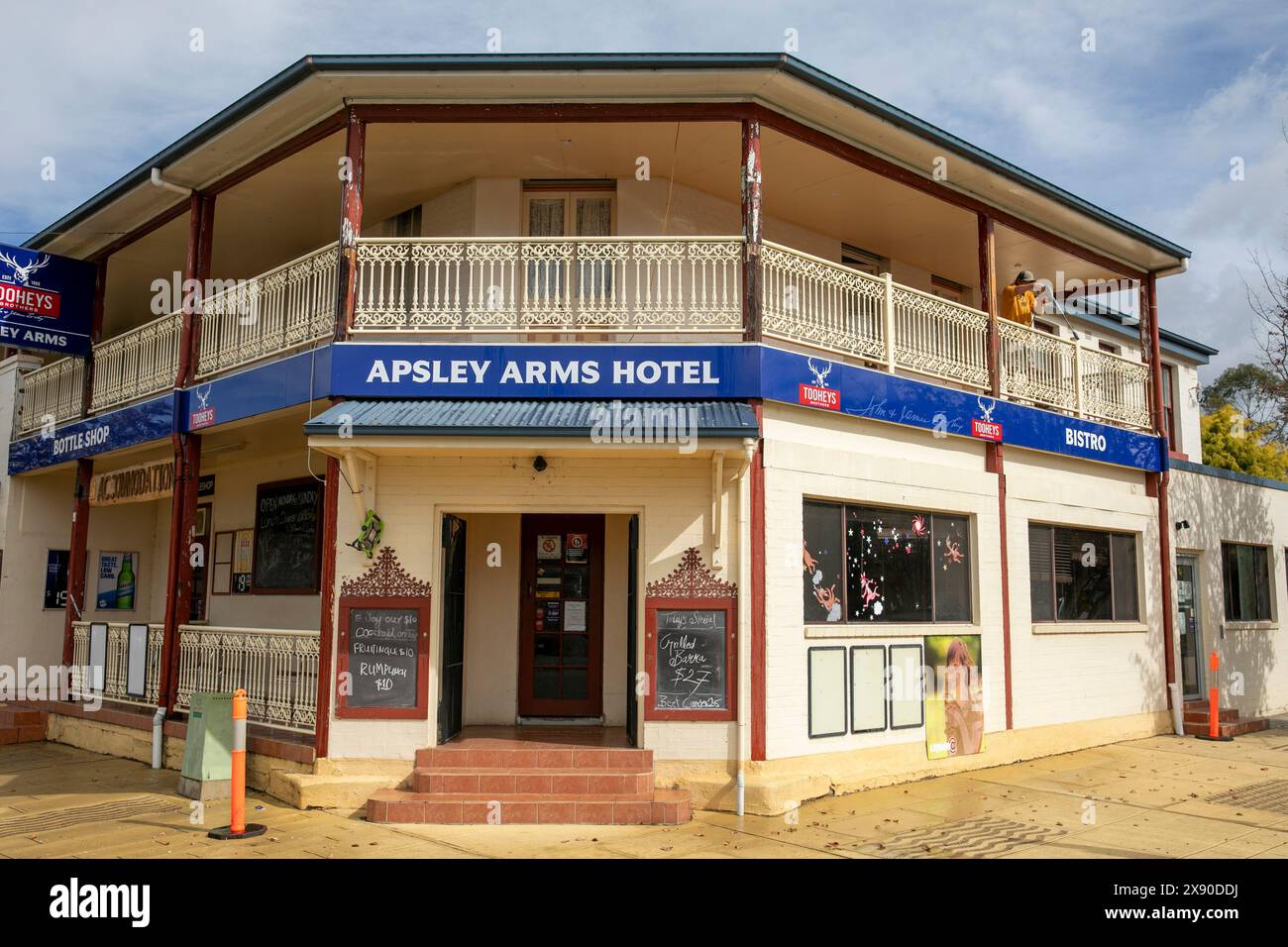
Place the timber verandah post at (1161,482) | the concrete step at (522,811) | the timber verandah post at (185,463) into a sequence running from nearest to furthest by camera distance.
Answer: the concrete step at (522,811) → the timber verandah post at (185,463) → the timber verandah post at (1161,482)

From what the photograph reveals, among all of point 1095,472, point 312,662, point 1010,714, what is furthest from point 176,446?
point 1095,472

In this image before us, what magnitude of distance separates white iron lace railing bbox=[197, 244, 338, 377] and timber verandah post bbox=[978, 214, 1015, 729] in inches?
314

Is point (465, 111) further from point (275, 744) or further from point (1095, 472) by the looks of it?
point (1095, 472)

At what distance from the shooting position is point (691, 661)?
32.1ft

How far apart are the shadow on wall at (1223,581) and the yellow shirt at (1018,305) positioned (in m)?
4.36

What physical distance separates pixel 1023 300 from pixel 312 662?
10666 mm

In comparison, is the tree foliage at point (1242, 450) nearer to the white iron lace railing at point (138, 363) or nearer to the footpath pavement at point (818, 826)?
the footpath pavement at point (818, 826)

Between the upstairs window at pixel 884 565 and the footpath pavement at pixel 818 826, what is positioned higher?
the upstairs window at pixel 884 565

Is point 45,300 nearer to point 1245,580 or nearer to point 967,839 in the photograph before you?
point 967,839

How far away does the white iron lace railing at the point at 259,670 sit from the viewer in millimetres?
10352

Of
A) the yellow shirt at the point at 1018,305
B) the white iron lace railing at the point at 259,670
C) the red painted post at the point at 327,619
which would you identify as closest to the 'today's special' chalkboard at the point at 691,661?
the red painted post at the point at 327,619

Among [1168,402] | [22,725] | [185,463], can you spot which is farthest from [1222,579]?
[22,725]

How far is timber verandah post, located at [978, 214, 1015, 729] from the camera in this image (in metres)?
12.3

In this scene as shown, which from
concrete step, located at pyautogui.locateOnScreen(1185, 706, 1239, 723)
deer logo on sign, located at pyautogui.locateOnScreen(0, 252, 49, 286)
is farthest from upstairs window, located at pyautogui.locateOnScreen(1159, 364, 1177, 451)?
deer logo on sign, located at pyautogui.locateOnScreen(0, 252, 49, 286)
